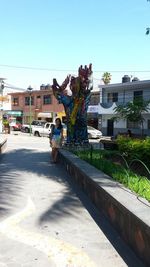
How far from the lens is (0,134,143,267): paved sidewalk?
454 cm

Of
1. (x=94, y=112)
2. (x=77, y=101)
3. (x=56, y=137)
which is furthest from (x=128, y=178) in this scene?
(x=94, y=112)

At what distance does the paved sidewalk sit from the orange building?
44.4 m

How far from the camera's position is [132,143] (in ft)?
34.6

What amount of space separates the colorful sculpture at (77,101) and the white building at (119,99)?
23733mm

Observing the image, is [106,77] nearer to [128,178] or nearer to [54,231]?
[128,178]

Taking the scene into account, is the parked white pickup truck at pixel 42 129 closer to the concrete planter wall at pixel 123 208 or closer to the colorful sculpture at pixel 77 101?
the colorful sculpture at pixel 77 101

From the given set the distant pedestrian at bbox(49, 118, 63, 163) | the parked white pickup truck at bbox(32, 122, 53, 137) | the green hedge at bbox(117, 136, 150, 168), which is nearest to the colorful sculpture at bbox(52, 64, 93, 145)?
the distant pedestrian at bbox(49, 118, 63, 163)

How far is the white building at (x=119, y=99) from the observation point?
1597 inches

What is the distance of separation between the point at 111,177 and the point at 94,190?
1.91 feet

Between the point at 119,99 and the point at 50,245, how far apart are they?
3963 centimetres

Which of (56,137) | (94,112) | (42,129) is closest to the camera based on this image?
(56,137)

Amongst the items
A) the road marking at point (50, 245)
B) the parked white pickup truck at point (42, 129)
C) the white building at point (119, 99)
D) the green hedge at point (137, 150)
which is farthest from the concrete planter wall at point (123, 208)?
the white building at point (119, 99)

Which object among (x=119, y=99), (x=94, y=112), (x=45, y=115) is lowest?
(x=45, y=115)

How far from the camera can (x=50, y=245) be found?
16.3 ft
